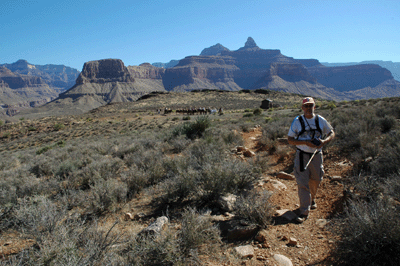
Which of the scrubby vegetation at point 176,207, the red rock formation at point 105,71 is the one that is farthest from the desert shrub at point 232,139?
the red rock formation at point 105,71

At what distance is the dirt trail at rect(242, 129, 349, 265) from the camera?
96.9 inches

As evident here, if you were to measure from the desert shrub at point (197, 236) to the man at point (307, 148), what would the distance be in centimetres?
156

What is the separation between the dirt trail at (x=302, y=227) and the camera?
2.46m

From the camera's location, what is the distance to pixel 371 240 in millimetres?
1953

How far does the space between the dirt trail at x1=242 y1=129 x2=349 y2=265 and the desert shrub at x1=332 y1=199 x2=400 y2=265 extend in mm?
205

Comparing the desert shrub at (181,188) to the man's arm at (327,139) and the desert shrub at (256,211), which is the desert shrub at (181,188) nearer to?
the desert shrub at (256,211)

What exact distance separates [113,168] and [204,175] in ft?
10.7

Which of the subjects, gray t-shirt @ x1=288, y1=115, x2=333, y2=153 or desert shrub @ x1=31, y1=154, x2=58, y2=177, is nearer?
gray t-shirt @ x1=288, y1=115, x2=333, y2=153

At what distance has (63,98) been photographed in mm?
139875

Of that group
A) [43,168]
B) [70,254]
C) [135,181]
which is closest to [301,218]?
[70,254]

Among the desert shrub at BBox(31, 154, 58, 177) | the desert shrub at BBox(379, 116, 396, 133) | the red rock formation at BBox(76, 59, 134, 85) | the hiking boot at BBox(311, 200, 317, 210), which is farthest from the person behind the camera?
the red rock formation at BBox(76, 59, 134, 85)

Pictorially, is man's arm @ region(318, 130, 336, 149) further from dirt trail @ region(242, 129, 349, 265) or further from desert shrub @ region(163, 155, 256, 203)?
desert shrub @ region(163, 155, 256, 203)

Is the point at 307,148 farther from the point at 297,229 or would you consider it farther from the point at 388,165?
the point at 388,165

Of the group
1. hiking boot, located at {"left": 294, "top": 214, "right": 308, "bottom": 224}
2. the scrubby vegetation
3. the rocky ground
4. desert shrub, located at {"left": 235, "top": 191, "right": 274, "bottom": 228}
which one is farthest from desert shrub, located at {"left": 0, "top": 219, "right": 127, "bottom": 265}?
hiking boot, located at {"left": 294, "top": 214, "right": 308, "bottom": 224}
